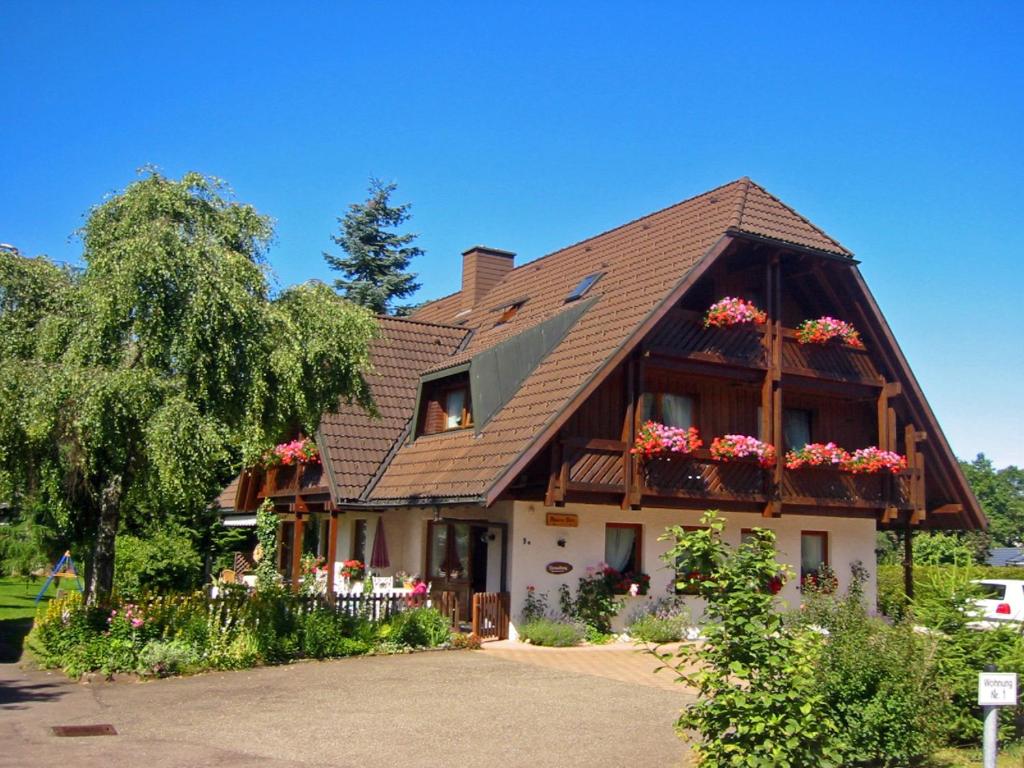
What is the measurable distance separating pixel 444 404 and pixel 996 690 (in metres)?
15.3

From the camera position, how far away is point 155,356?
1445 centimetres

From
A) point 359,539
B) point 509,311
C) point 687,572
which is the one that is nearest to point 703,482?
point 509,311

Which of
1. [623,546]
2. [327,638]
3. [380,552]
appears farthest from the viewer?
[380,552]

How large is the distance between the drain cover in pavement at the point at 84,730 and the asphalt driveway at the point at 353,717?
13 centimetres

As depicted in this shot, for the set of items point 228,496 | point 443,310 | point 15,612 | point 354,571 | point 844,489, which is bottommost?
point 15,612

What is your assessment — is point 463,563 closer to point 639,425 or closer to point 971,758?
point 639,425

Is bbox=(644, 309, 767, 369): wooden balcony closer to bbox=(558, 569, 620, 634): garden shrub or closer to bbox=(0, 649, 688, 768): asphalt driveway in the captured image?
bbox=(558, 569, 620, 634): garden shrub

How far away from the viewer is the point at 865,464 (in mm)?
21172

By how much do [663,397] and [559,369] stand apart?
7.89ft

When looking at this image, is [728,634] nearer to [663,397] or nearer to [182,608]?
[182,608]

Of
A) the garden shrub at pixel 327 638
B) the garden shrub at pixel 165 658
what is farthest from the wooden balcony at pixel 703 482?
the garden shrub at pixel 165 658

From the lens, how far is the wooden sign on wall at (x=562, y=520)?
1909cm

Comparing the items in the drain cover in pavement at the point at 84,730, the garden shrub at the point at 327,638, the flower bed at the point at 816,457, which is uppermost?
the flower bed at the point at 816,457

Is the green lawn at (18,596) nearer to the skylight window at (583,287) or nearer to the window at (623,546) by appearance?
the window at (623,546)
